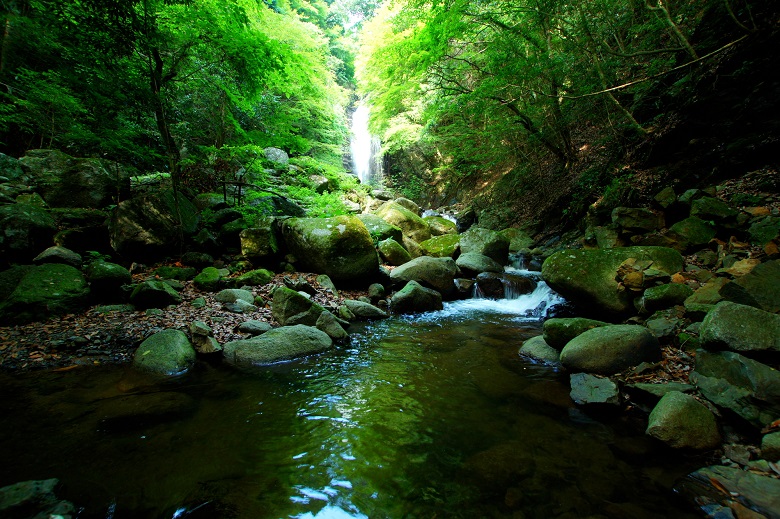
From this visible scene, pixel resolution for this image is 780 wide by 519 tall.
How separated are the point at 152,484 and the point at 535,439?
3.04 m

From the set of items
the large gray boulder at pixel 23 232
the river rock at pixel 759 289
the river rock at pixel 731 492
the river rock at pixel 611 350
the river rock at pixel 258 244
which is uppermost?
the large gray boulder at pixel 23 232

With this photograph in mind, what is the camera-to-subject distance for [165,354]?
3.96 meters

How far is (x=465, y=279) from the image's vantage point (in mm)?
8836

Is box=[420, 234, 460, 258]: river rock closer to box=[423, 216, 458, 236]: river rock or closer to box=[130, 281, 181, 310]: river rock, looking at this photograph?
box=[423, 216, 458, 236]: river rock

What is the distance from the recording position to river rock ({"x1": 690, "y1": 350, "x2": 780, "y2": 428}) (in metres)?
2.43

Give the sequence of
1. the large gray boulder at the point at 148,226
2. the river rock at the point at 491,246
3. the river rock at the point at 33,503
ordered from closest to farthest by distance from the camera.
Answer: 1. the river rock at the point at 33,503
2. the large gray boulder at the point at 148,226
3. the river rock at the point at 491,246

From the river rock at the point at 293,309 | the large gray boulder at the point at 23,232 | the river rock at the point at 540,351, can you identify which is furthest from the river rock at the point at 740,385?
the large gray boulder at the point at 23,232

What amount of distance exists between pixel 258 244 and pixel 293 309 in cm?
285

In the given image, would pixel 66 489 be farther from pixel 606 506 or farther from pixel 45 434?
pixel 606 506

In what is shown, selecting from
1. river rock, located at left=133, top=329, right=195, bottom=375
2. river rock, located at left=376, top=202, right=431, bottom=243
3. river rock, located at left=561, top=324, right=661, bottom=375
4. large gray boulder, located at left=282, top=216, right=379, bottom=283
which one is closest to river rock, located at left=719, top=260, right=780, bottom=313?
river rock, located at left=561, top=324, right=661, bottom=375

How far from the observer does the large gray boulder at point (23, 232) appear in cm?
490

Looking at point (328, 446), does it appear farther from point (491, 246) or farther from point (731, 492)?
point (491, 246)

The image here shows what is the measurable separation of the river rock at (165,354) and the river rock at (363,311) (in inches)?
118

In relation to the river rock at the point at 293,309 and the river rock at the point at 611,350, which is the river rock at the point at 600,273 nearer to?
the river rock at the point at 611,350
